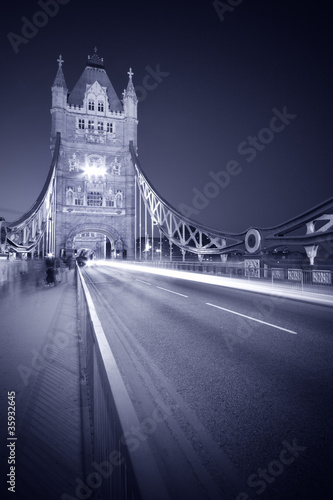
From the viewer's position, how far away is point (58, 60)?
158ft

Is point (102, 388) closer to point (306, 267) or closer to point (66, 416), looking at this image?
point (66, 416)

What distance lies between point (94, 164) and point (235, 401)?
49286mm

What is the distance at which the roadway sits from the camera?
227cm

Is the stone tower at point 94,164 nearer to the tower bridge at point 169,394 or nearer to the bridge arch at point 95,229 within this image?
the bridge arch at point 95,229

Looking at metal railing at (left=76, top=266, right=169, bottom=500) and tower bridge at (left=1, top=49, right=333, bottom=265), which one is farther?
tower bridge at (left=1, top=49, right=333, bottom=265)

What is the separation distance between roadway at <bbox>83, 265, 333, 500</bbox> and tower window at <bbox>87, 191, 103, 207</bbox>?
1675 inches

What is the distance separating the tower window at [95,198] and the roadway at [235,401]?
4255cm

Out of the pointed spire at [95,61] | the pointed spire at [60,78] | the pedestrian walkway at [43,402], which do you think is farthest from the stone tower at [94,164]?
the pedestrian walkway at [43,402]

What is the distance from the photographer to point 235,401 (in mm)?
3439

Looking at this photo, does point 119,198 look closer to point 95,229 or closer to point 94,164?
point 95,229

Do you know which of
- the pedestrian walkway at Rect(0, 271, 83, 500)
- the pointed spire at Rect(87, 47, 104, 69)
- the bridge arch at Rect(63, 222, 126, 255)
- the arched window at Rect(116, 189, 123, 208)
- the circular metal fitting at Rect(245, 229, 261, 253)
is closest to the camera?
the pedestrian walkway at Rect(0, 271, 83, 500)

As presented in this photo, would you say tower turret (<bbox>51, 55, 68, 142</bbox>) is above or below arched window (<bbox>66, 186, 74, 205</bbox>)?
above

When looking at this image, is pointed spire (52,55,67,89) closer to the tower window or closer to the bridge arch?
the tower window

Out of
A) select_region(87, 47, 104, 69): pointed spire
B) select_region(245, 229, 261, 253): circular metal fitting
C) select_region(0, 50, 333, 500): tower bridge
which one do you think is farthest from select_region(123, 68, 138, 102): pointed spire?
select_region(0, 50, 333, 500): tower bridge
